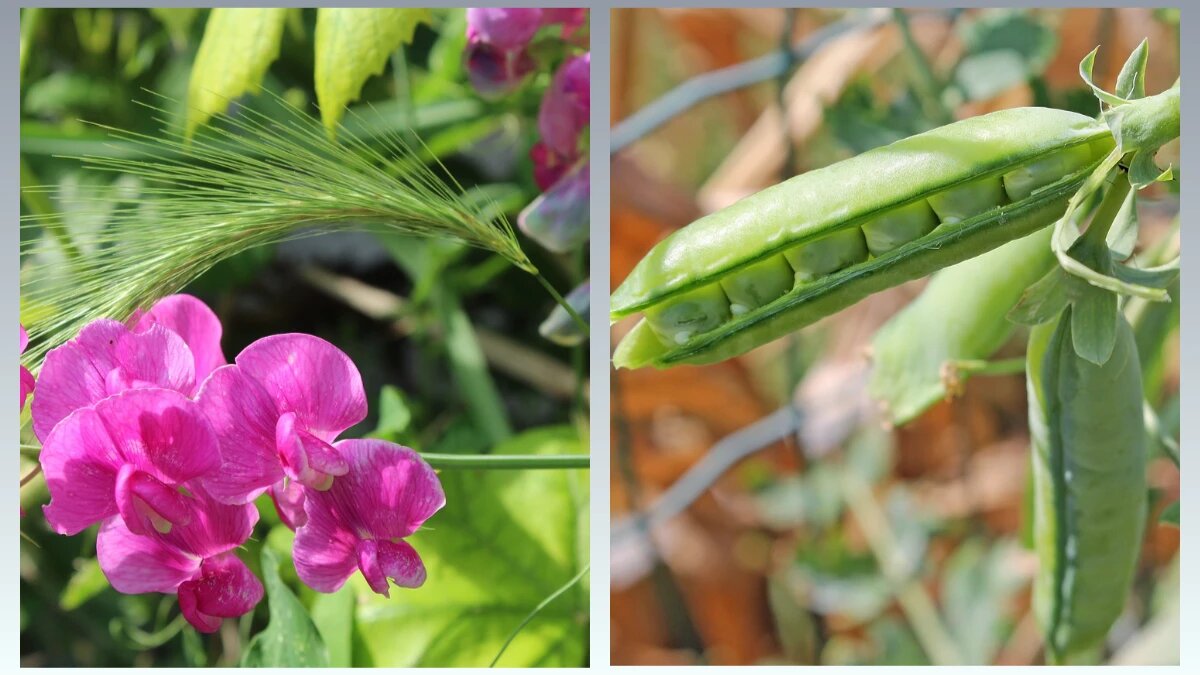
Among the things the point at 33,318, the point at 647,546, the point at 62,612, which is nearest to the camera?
the point at 33,318

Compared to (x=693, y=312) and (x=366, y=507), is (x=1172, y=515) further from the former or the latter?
(x=366, y=507)

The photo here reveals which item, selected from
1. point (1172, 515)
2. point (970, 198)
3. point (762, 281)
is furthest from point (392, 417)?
point (1172, 515)

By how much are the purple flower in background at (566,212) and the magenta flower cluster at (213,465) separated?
0.22 meters

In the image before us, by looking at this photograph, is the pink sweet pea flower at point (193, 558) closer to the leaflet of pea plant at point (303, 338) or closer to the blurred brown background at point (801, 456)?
the leaflet of pea plant at point (303, 338)

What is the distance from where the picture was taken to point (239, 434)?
689mm

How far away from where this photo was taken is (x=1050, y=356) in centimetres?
68

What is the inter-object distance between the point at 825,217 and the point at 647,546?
822 mm

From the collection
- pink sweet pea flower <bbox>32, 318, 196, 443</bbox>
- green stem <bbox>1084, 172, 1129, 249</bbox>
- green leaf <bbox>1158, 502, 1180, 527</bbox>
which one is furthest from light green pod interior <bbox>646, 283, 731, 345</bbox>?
green leaf <bbox>1158, 502, 1180, 527</bbox>

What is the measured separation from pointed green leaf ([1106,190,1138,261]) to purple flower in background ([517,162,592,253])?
0.39 metres

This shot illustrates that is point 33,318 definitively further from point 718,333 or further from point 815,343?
point 815,343

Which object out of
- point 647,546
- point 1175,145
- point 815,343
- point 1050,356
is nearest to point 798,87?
point 815,343

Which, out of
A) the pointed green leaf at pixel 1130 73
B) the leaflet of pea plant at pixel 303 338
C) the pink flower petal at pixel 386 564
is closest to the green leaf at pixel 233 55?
the leaflet of pea plant at pixel 303 338

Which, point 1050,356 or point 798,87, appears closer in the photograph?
point 1050,356

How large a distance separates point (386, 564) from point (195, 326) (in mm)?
220
